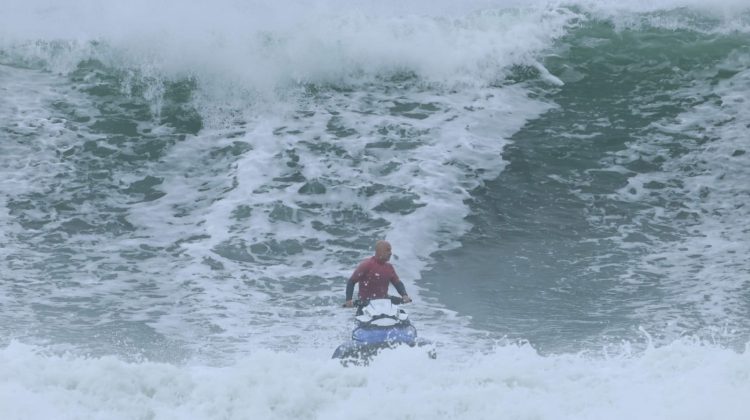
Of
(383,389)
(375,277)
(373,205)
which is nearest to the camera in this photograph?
(383,389)

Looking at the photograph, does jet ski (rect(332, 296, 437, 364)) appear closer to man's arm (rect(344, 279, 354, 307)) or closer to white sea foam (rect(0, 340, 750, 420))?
man's arm (rect(344, 279, 354, 307))

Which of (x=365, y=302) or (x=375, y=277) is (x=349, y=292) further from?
(x=375, y=277)

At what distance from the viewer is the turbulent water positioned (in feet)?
Result: 27.7

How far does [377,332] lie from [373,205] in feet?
17.9

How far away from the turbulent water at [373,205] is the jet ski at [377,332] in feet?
3.18

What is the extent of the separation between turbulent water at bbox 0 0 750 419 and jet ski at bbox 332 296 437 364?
3.18ft

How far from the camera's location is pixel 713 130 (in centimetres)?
1706

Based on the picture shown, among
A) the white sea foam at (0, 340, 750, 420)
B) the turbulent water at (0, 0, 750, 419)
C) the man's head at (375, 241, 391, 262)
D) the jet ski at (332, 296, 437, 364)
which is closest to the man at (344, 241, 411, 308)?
the man's head at (375, 241, 391, 262)

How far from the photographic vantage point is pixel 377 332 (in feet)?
33.4

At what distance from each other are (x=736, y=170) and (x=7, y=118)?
42.5ft

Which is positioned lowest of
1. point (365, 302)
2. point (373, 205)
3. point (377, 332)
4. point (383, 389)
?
point (373, 205)

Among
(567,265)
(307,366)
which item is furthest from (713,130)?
(307,366)

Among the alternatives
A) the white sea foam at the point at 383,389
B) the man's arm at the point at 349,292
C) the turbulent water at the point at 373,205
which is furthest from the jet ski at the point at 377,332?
the white sea foam at the point at 383,389

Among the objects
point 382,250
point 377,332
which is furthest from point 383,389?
point 382,250
